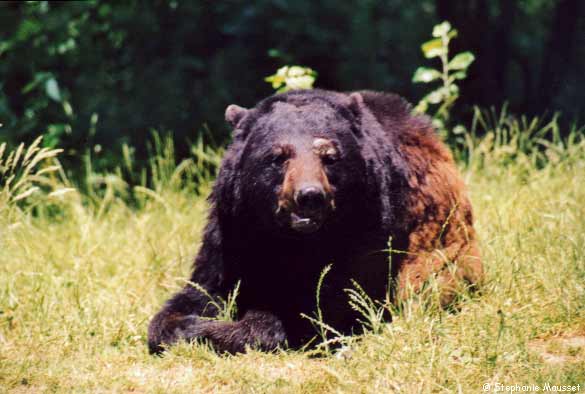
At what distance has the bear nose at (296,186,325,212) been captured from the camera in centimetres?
361

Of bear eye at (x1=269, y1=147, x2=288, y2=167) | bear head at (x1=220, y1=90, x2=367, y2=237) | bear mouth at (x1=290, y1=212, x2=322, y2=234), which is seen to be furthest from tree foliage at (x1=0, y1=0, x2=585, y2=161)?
bear mouth at (x1=290, y1=212, x2=322, y2=234)

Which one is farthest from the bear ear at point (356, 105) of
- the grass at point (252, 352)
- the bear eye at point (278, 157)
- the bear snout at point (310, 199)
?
the grass at point (252, 352)

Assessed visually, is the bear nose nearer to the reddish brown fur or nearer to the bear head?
the bear head

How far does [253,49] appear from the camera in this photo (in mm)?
7113

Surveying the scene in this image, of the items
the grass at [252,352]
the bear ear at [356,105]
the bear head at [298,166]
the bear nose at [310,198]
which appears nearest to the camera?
the grass at [252,352]

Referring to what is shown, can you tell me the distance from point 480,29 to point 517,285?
378 cm

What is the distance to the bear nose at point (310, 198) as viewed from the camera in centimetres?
361

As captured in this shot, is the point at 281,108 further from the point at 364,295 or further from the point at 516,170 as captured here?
the point at 516,170

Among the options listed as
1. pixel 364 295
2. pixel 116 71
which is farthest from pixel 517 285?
pixel 116 71

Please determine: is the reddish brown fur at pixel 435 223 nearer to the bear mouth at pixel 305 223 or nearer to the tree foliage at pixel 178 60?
the bear mouth at pixel 305 223

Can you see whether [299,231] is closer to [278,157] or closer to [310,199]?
[310,199]

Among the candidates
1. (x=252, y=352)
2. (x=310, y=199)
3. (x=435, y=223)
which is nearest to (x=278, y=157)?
(x=310, y=199)

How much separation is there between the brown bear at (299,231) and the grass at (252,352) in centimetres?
19

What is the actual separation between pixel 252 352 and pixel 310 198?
792 millimetres
